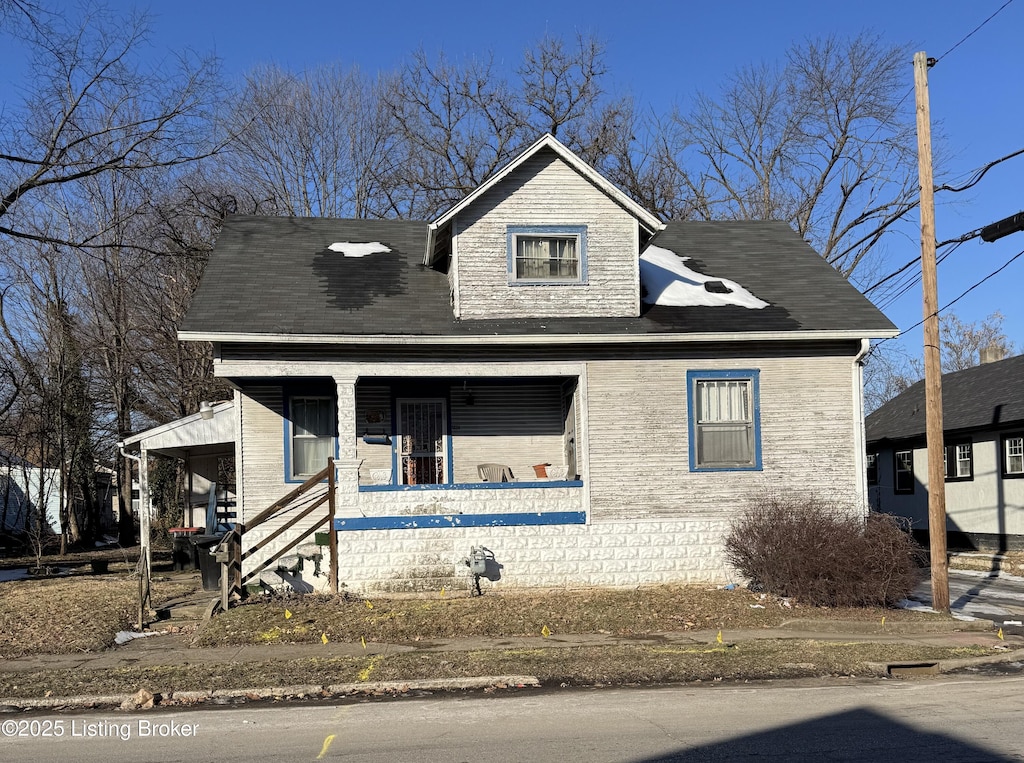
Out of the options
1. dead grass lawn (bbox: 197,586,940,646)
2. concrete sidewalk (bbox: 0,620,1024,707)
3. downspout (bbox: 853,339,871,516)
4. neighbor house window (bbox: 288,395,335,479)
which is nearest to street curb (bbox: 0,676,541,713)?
concrete sidewalk (bbox: 0,620,1024,707)

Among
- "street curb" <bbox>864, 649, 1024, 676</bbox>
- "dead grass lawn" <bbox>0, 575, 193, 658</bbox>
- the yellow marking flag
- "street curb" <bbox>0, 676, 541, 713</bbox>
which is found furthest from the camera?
"dead grass lawn" <bbox>0, 575, 193, 658</bbox>

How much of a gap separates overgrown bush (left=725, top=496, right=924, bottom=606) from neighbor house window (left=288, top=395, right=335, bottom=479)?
276 inches

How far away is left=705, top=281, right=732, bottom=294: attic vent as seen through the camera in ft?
53.5

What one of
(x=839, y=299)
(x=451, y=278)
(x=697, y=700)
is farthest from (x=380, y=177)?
(x=697, y=700)

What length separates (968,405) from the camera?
2547 centimetres

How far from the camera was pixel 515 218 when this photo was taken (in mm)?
15375

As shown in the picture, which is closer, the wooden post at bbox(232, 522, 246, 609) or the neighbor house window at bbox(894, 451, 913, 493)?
the wooden post at bbox(232, 522, 246, 609)

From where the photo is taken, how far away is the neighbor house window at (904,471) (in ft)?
93.6

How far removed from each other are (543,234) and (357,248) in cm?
416

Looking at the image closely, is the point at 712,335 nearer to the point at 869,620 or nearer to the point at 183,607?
the point at 869,620

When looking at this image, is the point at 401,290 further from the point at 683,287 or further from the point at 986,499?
the point at 986,499

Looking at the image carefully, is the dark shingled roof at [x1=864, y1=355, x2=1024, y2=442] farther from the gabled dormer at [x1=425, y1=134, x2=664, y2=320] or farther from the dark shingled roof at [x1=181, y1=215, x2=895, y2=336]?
the gabled dormer at [x1=425, y1=134, x2=664, y2=320]

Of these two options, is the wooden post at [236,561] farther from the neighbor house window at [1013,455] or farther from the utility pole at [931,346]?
the neighbor house window at [1013,455]

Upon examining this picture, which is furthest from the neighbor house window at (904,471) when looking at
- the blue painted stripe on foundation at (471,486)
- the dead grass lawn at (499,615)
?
the blue painted stripe on foundation at (471,486)
